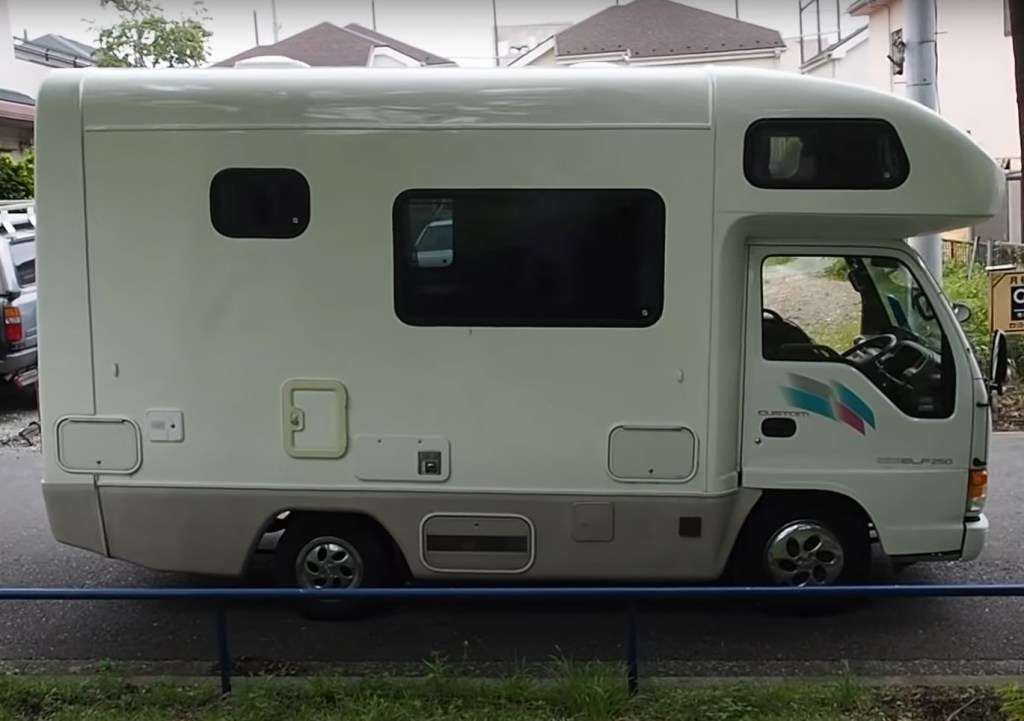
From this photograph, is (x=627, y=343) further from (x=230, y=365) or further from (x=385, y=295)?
(x=230, y=365)

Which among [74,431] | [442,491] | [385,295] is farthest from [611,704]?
[74,431]

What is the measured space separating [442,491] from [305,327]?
1009mm

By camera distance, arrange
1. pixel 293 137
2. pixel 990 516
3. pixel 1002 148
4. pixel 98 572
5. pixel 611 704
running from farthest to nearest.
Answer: pixel 1002 148 < pixel 990 516 < pixel 98 572 < pixel 293 137 < pixel 611 704

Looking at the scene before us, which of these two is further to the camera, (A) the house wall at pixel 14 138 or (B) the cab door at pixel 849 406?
(A) the house wall at pixel 14 138

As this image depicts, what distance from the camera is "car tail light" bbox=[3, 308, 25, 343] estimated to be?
10.3m

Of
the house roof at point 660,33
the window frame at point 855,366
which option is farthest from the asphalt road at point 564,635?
the house roof at point 660,33

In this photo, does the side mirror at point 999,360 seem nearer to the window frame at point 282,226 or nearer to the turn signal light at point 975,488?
the turn signal light at point 975,488

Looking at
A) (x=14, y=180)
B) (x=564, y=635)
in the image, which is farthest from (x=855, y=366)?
(x=14, y=180)

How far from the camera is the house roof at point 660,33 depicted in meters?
37.3

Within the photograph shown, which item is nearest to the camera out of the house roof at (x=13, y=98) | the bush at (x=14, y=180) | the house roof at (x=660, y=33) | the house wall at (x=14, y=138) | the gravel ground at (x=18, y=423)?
the gravel ground at (x=18, y=423)

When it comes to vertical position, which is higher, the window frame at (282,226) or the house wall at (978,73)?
the house wall at (978,73)

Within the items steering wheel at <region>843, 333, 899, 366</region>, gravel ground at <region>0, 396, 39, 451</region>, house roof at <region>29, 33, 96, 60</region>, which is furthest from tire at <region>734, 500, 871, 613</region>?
house roof at <region>29, 33, 96, 60</region>

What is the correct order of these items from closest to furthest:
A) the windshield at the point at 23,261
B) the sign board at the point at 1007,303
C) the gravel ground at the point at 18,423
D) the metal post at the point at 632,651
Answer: the metal post at the point at 632,651
the sign board at the point at 1007,303
the gravel ground at the point at 18,423
the windshield at the point at 23,261

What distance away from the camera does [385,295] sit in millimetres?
4805
